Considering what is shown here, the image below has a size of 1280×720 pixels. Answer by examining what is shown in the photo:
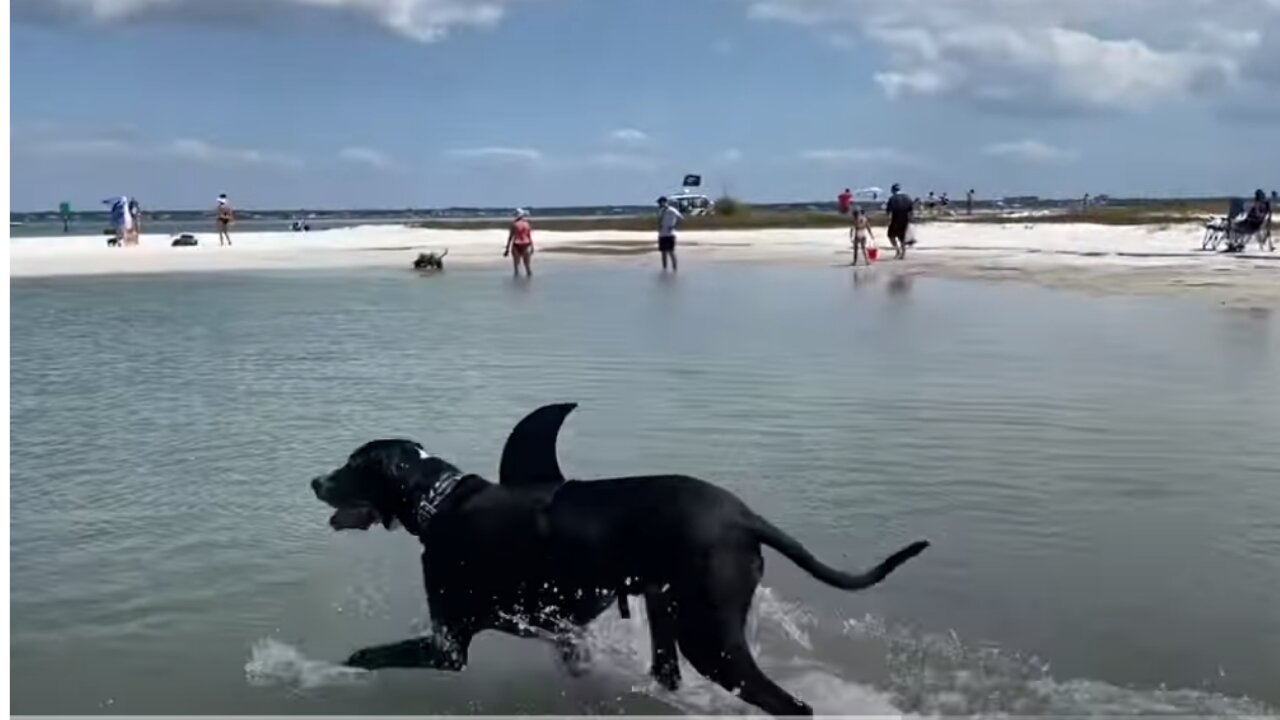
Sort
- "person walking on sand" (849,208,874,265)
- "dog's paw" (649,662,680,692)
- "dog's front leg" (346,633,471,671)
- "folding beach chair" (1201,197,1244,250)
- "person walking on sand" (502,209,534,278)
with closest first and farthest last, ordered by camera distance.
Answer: "dog's paw" (649,662,680,692), "dog's front leg" (346,633,471,671), "person walking on sand" (502,209,534,278), "person walking on sand" (849,208,874,265), "folding beach chair" (1201,197,1244,250)

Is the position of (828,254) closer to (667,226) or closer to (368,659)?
(667,226)

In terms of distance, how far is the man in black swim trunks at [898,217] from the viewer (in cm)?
3425

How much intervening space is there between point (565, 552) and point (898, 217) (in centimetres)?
3103

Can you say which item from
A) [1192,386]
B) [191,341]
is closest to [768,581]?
[1192,386]

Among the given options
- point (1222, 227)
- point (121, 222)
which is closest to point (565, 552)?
point (1222, 227)

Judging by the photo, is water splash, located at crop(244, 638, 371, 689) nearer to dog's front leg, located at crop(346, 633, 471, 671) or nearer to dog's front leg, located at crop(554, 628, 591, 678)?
dog's front leg, located at crop(346, 633, 471, 671)

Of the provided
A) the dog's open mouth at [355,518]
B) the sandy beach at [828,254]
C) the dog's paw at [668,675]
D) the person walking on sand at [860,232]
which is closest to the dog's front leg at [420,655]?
the dog's open mouth at [355,518]

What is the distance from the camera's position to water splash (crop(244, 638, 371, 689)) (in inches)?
205

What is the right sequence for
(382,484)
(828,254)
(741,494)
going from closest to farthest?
(382,484), (741,494), (828,254)

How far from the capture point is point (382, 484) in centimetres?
507

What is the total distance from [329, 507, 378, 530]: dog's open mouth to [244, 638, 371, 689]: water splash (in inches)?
21.6

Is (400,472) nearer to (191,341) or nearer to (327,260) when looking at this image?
(191,341)

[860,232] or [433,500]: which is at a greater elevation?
[433,500]

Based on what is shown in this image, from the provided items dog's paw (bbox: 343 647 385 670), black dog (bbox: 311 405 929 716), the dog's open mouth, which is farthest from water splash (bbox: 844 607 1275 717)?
the dog's open mouth
